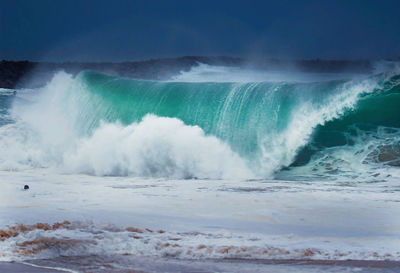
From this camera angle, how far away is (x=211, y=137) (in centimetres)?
1166

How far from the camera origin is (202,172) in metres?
10.4

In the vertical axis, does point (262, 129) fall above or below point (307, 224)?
above

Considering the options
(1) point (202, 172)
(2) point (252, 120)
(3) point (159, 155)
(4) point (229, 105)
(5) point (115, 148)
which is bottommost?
(1) point (202, 172)

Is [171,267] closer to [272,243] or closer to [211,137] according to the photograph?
[272,243]

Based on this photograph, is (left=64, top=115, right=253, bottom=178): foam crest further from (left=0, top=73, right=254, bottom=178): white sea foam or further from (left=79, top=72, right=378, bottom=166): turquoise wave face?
(left=79, top=72, right=378, bottom=166): turquoise wave face

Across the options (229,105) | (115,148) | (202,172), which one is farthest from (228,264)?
(229,105)

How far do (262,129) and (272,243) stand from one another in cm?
774

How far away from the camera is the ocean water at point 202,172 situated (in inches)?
177

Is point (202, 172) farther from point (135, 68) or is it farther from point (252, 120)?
point (135, 68)

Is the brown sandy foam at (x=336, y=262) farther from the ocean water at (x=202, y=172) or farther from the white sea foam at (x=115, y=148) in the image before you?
the white sea foam at (x=115, y=148)

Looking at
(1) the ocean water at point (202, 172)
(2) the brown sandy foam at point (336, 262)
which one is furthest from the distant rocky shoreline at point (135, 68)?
(2) the brown sandy foam at point (336, 262)

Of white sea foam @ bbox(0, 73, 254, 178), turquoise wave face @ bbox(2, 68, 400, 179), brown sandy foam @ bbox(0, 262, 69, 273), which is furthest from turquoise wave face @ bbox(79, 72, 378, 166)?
brown sandy foam @ bbox(0, 262, 69, 273)

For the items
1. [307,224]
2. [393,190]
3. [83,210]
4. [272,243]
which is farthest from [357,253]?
[393,190]

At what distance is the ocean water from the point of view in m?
4.50
